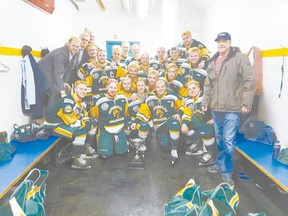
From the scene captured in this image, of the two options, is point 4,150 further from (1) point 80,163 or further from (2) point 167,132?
(2) point 167,132

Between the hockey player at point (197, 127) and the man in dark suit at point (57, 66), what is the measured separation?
1757mm

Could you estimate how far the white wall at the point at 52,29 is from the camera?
278cm

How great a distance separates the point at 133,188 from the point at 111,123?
1035 mm

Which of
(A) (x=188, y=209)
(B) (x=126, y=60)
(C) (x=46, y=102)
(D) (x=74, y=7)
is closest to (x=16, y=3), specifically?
(C) (x=46, y=102)

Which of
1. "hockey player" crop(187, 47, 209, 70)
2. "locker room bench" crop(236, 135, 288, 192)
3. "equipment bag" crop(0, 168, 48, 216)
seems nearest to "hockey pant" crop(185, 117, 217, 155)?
"locker room bench" crop(236, 135, 288, 192)

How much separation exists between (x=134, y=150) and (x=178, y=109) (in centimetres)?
85

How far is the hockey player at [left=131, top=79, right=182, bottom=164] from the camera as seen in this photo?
3.21 metres

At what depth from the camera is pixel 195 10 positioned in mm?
7305

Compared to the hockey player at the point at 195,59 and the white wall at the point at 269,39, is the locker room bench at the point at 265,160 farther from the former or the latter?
the hockey player at the point at 195,59

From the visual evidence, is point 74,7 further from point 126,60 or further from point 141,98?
point 141,98

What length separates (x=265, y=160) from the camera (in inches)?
93.6

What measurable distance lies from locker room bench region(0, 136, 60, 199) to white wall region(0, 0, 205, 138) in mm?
379


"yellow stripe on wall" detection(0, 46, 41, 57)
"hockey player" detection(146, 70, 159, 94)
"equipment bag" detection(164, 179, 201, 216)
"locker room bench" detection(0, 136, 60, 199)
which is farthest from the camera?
"hockey player" detection(146, 70, 159, 94)

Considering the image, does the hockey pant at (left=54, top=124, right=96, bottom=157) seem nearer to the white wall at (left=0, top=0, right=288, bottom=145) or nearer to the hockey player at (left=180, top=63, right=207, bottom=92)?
the white wall at (left=0, top=0, right=288, bottom=145)
